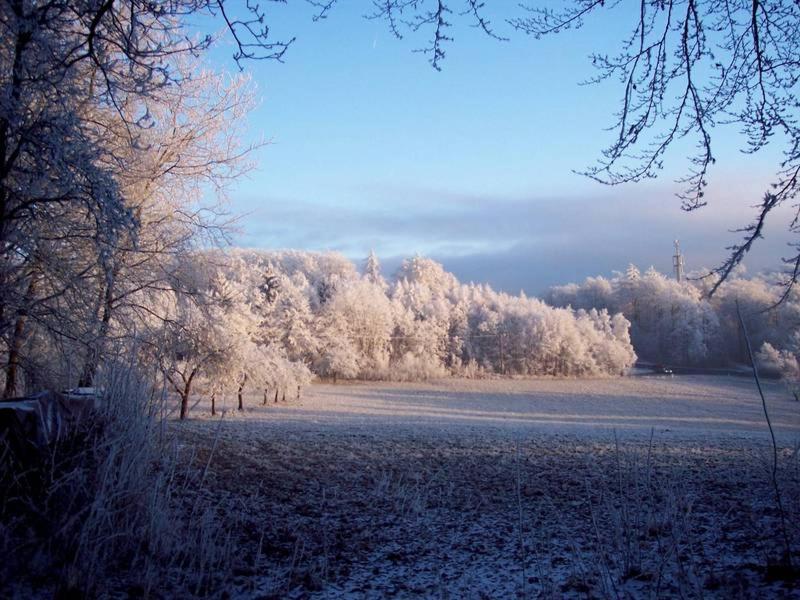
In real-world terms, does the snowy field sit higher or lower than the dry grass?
lower

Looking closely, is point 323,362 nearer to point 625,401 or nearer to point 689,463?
point 625,401

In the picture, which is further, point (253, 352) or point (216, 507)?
point (253, 352)

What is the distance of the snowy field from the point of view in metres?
4.65

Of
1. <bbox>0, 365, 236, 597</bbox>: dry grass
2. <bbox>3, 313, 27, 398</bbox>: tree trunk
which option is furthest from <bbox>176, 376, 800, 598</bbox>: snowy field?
<bbox>3, 313, 27, 398</bbox>: tree trunk

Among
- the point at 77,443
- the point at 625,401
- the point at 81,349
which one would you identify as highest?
the point at 81,349

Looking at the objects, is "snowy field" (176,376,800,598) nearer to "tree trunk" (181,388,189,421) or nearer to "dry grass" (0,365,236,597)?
"dry grass" (0,365,236,597)

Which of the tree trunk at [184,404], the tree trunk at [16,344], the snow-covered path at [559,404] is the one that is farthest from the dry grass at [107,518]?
the snow-covered path at [559,404]

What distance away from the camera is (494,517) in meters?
6.94

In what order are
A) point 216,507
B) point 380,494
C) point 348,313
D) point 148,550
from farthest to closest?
point 348,313 < point 380,494 < point 216,507 < point 148,550

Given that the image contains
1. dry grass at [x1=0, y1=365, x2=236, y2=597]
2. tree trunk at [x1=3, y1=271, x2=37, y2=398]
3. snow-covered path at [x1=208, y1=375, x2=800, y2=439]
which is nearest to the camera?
dry grass at [x1=0, y1=365, x2=236, y2=597]

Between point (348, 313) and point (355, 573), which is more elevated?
point (348, 313)

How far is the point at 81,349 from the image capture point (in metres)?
9.19

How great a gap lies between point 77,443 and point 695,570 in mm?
4892

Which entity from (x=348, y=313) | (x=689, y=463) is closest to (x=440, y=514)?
(x=689, y=463)
